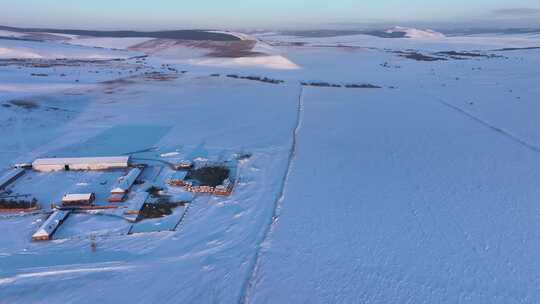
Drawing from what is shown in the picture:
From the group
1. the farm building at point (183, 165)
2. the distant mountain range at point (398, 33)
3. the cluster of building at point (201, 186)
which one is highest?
the distant mountain range at point (398, 33)

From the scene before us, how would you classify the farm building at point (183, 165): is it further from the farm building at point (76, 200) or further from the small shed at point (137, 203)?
the farm building at point (76, 200)

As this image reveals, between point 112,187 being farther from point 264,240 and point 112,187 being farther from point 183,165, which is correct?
point 264,240

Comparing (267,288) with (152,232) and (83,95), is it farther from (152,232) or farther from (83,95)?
(83,95)

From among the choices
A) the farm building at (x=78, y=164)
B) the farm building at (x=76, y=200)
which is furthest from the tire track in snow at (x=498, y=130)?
the farm building at (x=76, y=200)

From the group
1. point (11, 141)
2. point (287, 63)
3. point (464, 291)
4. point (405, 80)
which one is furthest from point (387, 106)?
point (287, 63)

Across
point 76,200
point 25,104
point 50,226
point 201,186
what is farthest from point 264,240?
point 25,104

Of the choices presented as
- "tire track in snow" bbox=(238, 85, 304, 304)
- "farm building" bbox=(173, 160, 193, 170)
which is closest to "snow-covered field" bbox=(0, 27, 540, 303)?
"tire track in snow" bbox=(238, 85, 304, 304)
